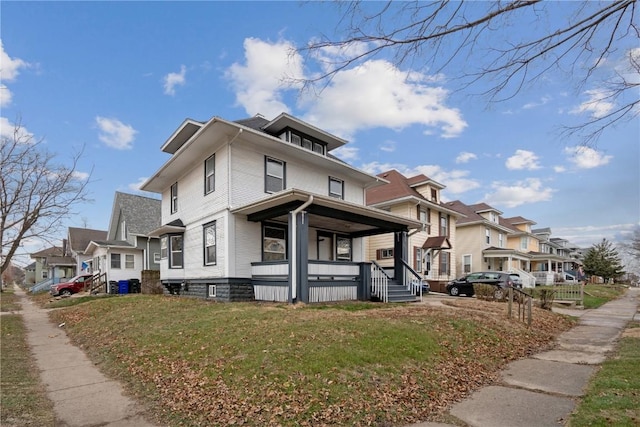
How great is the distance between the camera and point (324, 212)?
41.0ft

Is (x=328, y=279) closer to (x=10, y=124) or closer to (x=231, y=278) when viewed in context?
(x=231, y=278)

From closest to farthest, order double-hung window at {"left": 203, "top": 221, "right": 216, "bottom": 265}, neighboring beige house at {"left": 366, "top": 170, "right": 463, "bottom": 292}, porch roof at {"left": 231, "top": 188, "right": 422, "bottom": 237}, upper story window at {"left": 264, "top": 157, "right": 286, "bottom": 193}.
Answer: porch roof at {"left": 231, "top": 188, "right": 422, "bottom": 237} → double-hung window at {"left": 203, "top": 221, "right": 216, "bottom": 265} → upper story window at {"left": 264, "top": 157, "right": 286, "bottom": 193} → neighboring beige house at {"left": 366, "top": 170, "right": 463, "bottom": 292}

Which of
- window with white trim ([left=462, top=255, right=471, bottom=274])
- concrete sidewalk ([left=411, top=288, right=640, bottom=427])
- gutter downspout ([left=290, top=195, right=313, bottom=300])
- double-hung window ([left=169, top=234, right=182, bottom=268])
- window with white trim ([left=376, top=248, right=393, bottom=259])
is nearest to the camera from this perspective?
concrete sidewalk ([left=411, top=288, right=640, bottom=427])

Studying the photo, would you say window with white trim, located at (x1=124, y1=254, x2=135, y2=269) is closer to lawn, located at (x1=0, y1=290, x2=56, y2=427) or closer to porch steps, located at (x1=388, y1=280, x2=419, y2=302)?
lawn, located at (x1=0, y1=290, x2=56, y2=427)

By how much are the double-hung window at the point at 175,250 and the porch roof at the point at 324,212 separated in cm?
550

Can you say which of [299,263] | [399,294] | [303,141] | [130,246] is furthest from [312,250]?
[130,246]

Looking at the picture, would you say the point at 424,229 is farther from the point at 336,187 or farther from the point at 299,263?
the point at 299,263

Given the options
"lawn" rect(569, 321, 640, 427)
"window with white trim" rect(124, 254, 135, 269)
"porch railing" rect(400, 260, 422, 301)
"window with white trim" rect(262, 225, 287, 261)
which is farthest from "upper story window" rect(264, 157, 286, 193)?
"window with white trim" rect(124, 254, 135, 269)

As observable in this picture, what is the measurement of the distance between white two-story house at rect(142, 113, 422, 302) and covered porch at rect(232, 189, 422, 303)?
0.03 metres

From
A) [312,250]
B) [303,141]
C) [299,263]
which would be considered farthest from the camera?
[312,250]

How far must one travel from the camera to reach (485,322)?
32.3 ft

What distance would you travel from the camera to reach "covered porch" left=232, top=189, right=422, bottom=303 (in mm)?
11523

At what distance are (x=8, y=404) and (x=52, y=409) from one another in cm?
67

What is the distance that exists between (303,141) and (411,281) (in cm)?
776
